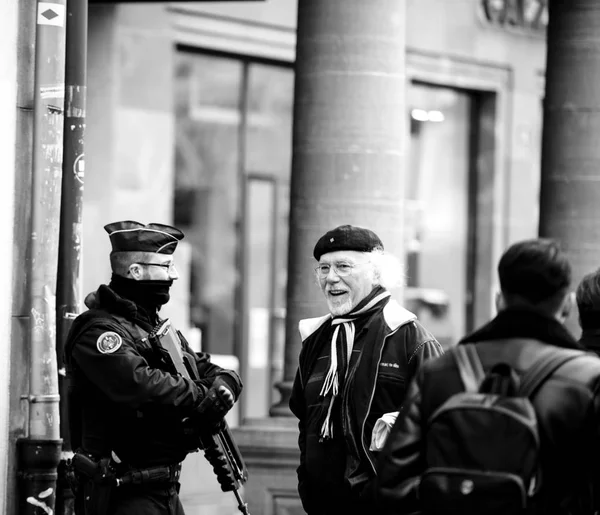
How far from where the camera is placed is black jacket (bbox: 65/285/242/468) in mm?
5895

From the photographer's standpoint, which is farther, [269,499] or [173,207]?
[173,207]

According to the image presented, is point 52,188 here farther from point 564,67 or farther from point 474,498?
point 564,67

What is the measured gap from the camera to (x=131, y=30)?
36.4 feet

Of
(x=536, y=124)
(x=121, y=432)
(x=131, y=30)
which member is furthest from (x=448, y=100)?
(x=121, y=432)

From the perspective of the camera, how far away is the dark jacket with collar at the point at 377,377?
5664 mm

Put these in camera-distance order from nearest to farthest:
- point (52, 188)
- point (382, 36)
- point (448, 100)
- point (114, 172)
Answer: point (52, 188), point (382, 36), point (114, 172), point (448, 100)

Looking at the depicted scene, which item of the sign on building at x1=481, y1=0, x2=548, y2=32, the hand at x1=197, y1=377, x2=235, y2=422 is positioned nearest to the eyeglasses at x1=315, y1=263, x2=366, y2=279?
the hand at x1=197, y1=377, x2=235, y2=422

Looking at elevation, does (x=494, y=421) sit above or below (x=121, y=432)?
above

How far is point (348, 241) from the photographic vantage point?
5996 mm

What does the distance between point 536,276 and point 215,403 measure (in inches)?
89.5

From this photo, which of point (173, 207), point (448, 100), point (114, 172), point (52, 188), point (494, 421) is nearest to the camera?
point (494, 421)

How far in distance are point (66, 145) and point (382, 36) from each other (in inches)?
113

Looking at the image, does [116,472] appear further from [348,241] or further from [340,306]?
[348,241]

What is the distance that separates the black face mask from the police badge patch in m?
0.33
